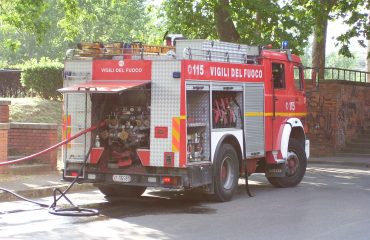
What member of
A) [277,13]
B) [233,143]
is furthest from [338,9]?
[233,143]

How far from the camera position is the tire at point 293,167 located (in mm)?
15266

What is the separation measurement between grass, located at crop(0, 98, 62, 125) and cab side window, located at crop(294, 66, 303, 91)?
31.7 ft

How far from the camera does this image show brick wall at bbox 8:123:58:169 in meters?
16.2

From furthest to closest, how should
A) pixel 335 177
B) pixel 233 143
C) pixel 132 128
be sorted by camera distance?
1. pixel 335 177
2. pixel 233 143
3. pixel 132 128

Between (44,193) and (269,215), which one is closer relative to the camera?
(269,215)

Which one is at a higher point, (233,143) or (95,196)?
(233,143)

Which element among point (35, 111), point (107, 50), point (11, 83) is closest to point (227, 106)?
point (107, 50)

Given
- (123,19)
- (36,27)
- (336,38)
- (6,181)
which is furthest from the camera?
(123,19)

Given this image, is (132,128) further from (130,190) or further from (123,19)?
(123,19)

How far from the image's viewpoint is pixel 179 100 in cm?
1131

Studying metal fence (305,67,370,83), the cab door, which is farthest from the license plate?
metal fence (305,67,370,83)

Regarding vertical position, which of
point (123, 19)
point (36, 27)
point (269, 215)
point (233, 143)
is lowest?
point (269, 215)

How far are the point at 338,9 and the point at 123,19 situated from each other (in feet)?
127

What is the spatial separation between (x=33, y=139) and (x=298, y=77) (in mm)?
6551
